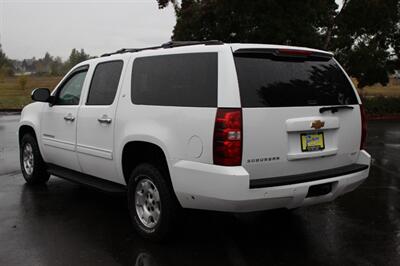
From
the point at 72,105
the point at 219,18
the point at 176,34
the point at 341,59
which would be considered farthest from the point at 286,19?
the point at 72,105

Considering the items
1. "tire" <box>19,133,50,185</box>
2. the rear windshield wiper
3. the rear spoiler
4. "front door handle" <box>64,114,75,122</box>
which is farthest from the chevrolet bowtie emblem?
"tire" <box>19,133,50,185</box>

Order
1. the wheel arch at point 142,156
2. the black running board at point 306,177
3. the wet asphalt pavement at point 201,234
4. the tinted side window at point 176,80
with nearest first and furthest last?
the black running board at point 306,177 → the tinted side window at point 176,80 → the wet asphalt pavement at point 201,234 → the wheel arch at point 142,156

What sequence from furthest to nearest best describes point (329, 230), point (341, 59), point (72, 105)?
point (341, 59) < point (72, 105) < point (329, 230)

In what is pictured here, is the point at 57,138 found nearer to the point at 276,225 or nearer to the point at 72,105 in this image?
the point at 72,105

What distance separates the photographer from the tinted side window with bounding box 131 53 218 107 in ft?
12.4

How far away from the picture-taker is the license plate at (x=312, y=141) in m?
3.92

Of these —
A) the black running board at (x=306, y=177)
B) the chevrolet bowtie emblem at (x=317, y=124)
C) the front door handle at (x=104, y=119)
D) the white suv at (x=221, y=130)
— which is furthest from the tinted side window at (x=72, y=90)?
the chevrolet bowtie emblem at (x=317, y=124)

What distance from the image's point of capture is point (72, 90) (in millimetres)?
5676

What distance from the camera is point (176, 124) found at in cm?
387

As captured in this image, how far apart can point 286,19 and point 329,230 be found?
35.9 ft

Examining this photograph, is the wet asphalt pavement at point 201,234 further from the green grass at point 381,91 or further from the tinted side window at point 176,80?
the green grass at point 381,91

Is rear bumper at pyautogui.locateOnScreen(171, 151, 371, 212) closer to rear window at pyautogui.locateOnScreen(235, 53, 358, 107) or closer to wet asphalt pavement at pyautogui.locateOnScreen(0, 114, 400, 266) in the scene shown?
wet asphalt pavement at pyautogui.locateOnScreen(0, 114, 400, 266)

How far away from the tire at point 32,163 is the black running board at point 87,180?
38cm

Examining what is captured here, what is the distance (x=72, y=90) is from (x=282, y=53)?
2.93 m
